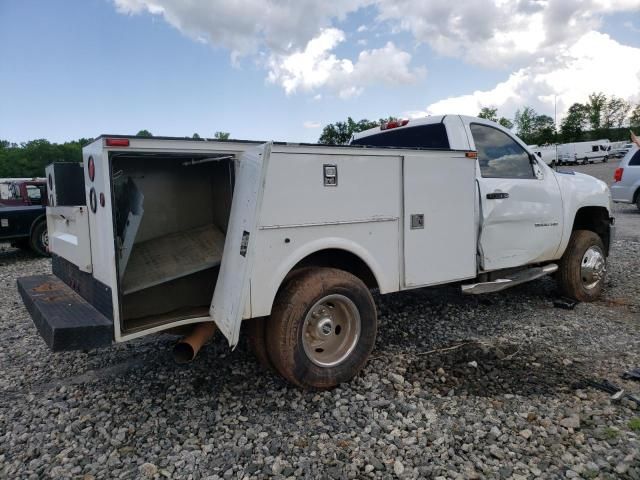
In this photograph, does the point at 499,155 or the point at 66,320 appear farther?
the point at 499,155

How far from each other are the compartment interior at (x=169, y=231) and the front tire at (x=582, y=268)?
419 centimetres

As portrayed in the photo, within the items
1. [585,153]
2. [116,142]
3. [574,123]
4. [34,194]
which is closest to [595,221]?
[116,142]

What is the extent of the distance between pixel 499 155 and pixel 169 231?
3.40 meters

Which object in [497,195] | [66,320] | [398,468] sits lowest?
[398,468]

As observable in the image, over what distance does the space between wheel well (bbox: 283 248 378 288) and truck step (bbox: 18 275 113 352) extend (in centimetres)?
145

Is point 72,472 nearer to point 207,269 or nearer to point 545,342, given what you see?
point 207,269

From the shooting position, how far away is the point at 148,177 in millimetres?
3768

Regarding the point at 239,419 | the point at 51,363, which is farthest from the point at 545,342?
the point at 51,363

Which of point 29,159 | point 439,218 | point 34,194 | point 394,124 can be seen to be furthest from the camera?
point 29,159

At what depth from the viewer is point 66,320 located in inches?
123

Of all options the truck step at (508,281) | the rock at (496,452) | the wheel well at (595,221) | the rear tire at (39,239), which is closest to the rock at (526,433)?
the rock at (496,452)

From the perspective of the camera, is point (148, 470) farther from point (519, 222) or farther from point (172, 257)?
point (519, 222)

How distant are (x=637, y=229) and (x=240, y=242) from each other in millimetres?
11479

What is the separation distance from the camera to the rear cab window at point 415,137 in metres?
4.84
